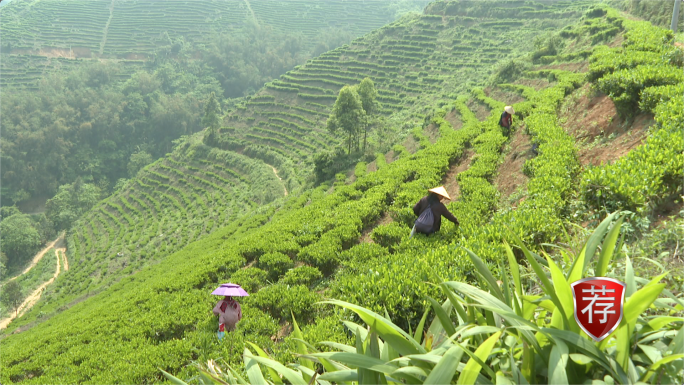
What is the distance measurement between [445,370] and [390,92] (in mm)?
51055

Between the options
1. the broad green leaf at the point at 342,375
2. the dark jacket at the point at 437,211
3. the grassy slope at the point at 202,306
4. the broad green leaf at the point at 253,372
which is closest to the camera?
the broad green leaf at the point at 342,375

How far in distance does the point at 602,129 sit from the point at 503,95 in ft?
63.0

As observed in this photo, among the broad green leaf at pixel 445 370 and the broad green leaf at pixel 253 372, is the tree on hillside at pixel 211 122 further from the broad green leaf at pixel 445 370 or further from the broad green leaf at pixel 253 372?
the broad green leaf at pixel 445 370

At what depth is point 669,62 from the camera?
9.93 meters

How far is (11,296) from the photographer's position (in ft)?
107

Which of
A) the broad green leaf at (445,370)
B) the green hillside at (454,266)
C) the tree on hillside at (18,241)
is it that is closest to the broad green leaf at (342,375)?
the green hillside at (454,266)

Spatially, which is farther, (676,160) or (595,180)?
(595,180)

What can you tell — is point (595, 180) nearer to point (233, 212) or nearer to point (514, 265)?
point (514, 265)

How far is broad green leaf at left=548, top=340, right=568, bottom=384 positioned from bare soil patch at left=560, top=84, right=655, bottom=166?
222 inches

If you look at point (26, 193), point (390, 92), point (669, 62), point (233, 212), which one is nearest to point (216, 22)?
point (26, 193)

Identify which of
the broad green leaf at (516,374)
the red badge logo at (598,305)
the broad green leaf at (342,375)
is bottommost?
the broad green leaf at (342,375)

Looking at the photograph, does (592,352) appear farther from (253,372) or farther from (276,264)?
(276,264)

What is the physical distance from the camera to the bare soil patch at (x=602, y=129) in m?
7.79

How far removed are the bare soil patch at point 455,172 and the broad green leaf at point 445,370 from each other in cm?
916
